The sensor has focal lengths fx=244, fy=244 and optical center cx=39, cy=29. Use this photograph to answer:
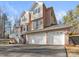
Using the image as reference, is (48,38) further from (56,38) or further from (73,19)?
(73,19)

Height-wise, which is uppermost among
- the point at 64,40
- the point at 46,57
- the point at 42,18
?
the point at 42,18

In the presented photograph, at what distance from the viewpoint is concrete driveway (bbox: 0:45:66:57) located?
4.34 meters

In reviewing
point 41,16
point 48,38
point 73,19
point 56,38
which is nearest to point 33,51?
point 48,38

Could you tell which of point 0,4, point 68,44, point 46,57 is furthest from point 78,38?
point 0,4

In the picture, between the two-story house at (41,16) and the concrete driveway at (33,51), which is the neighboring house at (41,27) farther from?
the concrete driveway at (33,51)

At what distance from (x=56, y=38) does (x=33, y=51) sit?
0.48 meters

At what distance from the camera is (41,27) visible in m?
4.37

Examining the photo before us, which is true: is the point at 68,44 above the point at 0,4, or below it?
below

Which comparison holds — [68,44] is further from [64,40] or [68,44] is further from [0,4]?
[0,4]

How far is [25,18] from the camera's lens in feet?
Answer: 14.2

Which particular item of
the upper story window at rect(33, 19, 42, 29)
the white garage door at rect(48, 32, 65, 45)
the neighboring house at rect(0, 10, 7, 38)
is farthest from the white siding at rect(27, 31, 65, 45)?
the neighboring house at rect(0, 10, 7, 38)

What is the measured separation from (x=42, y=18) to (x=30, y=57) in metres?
0.73

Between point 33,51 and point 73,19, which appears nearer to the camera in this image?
point 73,19

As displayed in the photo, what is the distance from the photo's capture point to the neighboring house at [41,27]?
432cm
